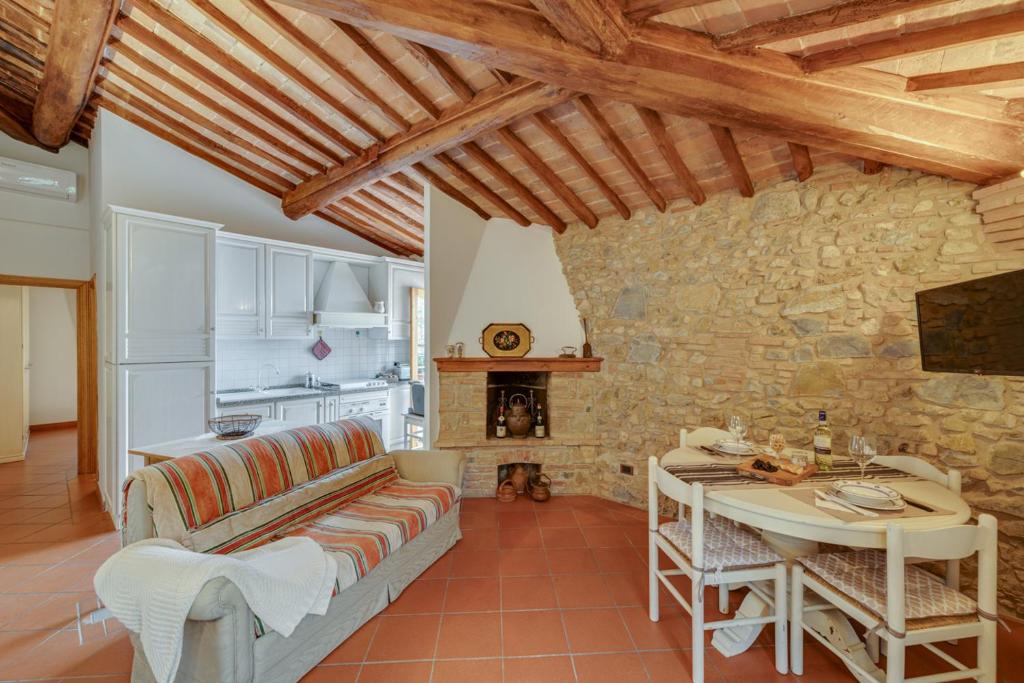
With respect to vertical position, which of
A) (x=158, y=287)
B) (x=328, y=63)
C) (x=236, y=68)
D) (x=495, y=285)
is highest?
(x=236, y=68)

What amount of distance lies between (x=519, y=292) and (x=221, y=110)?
3031 millimetres

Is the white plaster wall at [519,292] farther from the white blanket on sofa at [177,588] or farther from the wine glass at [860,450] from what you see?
the white blanket on sofa at [177,588]

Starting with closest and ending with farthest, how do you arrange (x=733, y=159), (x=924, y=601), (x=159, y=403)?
(x=924, y=601)
(x=733, y=159)
(x=159, y=403)

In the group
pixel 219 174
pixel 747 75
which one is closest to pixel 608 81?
pixel 747 75

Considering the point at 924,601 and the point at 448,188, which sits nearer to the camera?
the point at 924,601

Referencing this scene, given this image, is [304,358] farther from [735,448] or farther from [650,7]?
[650,7]

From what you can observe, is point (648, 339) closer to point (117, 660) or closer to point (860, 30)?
point (860, 30)

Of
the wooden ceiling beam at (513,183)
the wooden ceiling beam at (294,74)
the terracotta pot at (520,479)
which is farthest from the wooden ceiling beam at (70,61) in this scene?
the terracotta pot at (520,479)

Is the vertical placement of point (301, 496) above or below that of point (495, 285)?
below

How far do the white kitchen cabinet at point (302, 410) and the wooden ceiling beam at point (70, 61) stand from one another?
295 centimetres

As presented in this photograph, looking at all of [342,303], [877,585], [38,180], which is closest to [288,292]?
[342,303]

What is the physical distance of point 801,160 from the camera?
2.77 metres

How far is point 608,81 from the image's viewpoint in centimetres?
202

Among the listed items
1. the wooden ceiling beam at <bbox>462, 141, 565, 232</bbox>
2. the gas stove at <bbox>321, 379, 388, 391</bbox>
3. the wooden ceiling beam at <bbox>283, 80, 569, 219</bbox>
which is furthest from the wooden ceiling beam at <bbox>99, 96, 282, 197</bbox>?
the wooden ceiling beam at <bbox>462, 141, 565, 232</bbox>
